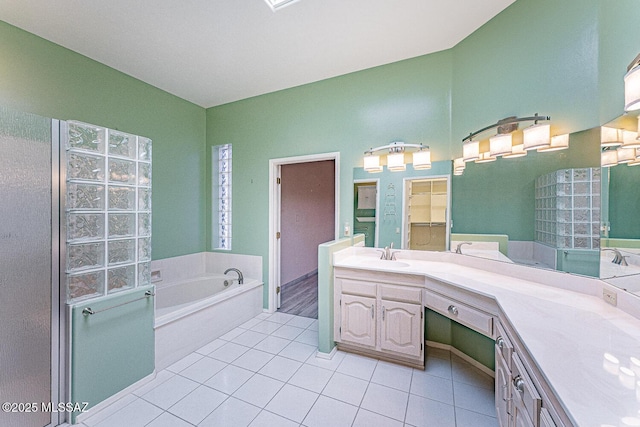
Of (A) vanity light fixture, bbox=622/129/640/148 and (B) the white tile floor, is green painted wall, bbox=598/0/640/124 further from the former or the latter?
(B) the white tile floor

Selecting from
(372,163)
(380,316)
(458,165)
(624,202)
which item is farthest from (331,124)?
(624,202)

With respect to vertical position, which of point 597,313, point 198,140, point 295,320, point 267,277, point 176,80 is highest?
point 176,80

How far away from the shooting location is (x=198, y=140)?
3.50 meters

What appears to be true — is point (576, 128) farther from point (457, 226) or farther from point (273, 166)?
point (273, 166)

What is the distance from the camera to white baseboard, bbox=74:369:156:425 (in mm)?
1556

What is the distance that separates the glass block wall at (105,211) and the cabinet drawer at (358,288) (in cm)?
163

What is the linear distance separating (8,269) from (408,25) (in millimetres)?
3133

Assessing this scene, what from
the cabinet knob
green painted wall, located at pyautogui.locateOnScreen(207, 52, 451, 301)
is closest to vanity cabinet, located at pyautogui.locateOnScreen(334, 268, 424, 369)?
green painted wall, located at pyautogui.locateOnScreen(207, 52, 451, 301)

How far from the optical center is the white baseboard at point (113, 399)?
156cm

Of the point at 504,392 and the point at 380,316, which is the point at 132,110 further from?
the point at 504,392

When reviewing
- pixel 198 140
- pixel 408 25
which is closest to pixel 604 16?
pixel 408 25

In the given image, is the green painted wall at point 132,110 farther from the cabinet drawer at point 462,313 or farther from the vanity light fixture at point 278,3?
the cabinet drawer at point 462,313

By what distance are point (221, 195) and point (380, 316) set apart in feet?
8.89

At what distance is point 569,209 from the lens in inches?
59.2
